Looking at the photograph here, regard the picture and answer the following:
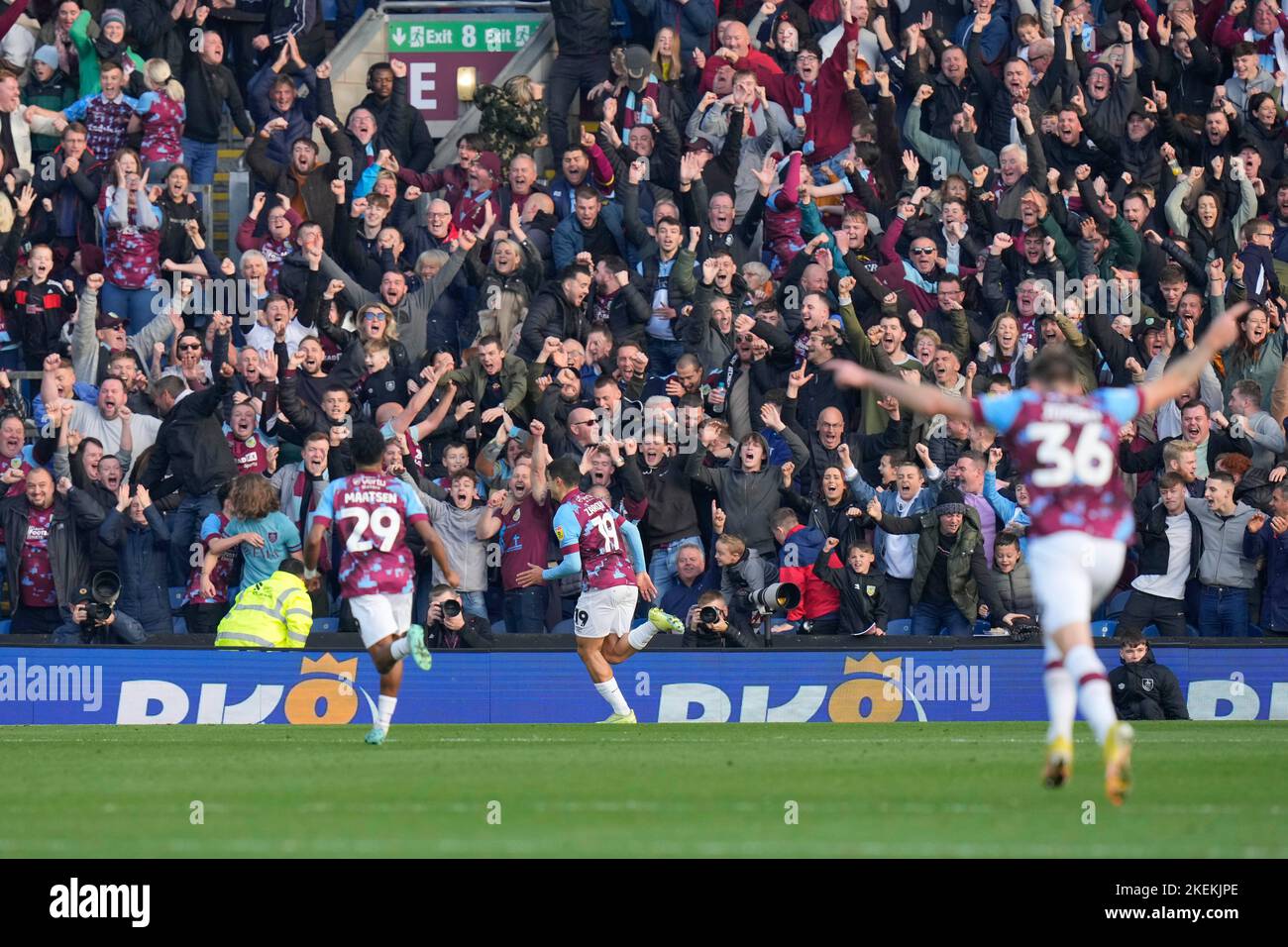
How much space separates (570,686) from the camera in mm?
19781

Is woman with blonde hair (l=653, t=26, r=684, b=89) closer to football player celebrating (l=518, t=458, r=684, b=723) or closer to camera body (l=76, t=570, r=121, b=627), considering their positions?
football player celebrating (l=518, t=458, r=684, b=723)

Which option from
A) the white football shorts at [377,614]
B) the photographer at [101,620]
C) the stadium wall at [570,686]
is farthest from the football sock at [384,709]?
the photographer at [101,620]

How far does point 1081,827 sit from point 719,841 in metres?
1.80

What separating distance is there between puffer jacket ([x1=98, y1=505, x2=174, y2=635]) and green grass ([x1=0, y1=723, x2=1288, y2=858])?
339cm

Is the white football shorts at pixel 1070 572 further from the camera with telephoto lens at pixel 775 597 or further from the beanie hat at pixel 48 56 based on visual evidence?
the beanie hat at pixel 48 56

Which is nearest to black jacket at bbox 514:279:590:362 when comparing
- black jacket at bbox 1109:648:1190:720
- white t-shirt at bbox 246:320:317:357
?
white t-shirt at bbox 246:320:317:357

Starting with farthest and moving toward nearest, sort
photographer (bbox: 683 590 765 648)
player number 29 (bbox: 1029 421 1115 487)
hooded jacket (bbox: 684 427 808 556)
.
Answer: hooded jacket (bbox: 684 427 808 556) → photographer (bbox: 683 590 765 648) → player number 29 (bbox: 1029 421 1115 487)

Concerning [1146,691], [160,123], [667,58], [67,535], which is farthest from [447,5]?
[1146,691]

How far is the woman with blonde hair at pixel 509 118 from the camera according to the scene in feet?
76.5

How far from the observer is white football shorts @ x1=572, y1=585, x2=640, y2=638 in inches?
720

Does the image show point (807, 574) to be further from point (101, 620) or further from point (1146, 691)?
point (101, 620)

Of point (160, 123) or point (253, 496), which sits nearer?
point (253, 496)

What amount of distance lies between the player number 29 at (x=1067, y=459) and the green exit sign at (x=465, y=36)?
16.6m

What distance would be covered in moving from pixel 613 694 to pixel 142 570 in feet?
15.6
